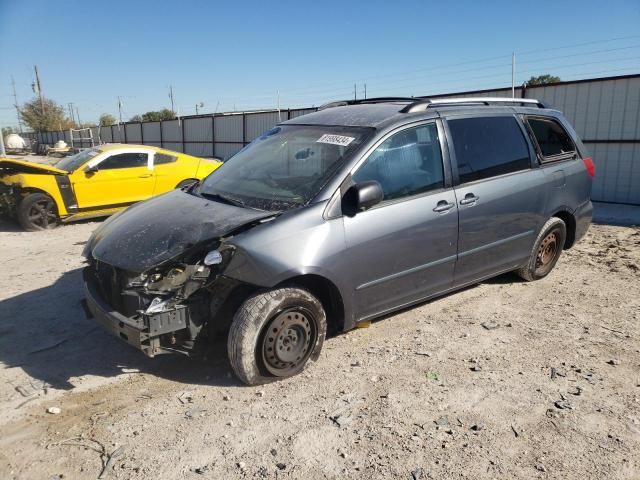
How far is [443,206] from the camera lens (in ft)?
13.2

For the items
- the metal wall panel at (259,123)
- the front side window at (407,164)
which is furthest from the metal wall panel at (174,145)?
the front side window at (407,164)

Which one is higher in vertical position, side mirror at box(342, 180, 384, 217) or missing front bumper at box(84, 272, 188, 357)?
side mirror at box(342, 180, 384, 217)

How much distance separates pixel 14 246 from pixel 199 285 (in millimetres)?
5884

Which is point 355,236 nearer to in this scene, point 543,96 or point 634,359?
point 634,359

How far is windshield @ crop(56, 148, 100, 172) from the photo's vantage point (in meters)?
9.10

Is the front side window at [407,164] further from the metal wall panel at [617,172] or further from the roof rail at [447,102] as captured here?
the metal wall panel at [617,172]

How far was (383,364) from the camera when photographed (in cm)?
371

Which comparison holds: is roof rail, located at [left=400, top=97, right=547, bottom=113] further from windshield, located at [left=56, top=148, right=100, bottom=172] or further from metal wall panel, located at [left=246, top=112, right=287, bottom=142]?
metal wall panel, located at [left=246, top=112, right=287, bottom=142]

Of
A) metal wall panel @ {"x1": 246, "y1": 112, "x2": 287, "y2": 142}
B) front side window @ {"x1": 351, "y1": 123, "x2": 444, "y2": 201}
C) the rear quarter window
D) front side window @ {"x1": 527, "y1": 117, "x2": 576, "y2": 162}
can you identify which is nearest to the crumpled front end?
front side window @ {"x1": 351, "y1": 123, "x2": 444, "y2": 201}

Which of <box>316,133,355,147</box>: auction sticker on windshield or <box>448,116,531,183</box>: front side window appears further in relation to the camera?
<box>448,116,531,183</box>: front side window

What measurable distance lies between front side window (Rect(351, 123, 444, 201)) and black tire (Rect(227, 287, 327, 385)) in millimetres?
1002

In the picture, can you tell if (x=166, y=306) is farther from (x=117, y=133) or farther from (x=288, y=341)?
(x=117, y=133)

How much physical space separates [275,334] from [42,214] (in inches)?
280

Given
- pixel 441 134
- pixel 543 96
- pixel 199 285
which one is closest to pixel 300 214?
pixel 199 285
